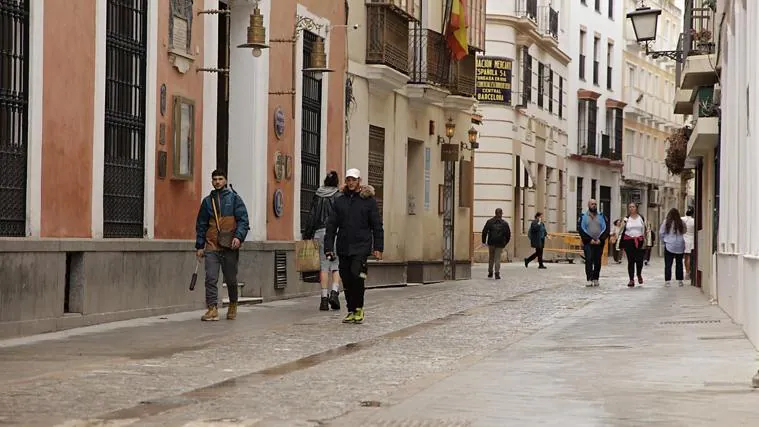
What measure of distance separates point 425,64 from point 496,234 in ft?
22.6

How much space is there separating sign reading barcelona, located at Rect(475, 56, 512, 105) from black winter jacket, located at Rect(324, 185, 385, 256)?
3279cm

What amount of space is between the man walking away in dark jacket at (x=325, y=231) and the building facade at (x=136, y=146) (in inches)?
58.5

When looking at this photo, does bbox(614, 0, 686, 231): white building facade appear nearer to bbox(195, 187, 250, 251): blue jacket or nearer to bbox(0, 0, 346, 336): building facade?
bbox(0, 0, 346, 336): building facade

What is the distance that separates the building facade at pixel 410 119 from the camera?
29094 millimetres

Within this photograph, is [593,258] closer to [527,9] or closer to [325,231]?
[325,231]

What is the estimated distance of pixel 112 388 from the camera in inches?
429

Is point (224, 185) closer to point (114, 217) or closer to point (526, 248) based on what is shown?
point (114, 217)

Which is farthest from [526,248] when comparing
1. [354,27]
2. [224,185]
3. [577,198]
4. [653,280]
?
[224,185]

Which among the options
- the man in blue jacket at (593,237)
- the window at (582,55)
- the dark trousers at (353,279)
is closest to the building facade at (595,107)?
the window at (582,55)

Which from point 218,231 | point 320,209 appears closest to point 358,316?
point 218,231

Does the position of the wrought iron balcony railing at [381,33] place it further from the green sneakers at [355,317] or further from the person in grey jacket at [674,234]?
the green sneakers at [355,317]

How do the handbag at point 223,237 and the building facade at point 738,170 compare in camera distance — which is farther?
the handbag at point 223,237

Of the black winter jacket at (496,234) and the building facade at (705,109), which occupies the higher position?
the building facade at (705,109)

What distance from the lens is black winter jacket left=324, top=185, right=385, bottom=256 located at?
18.6 meters
